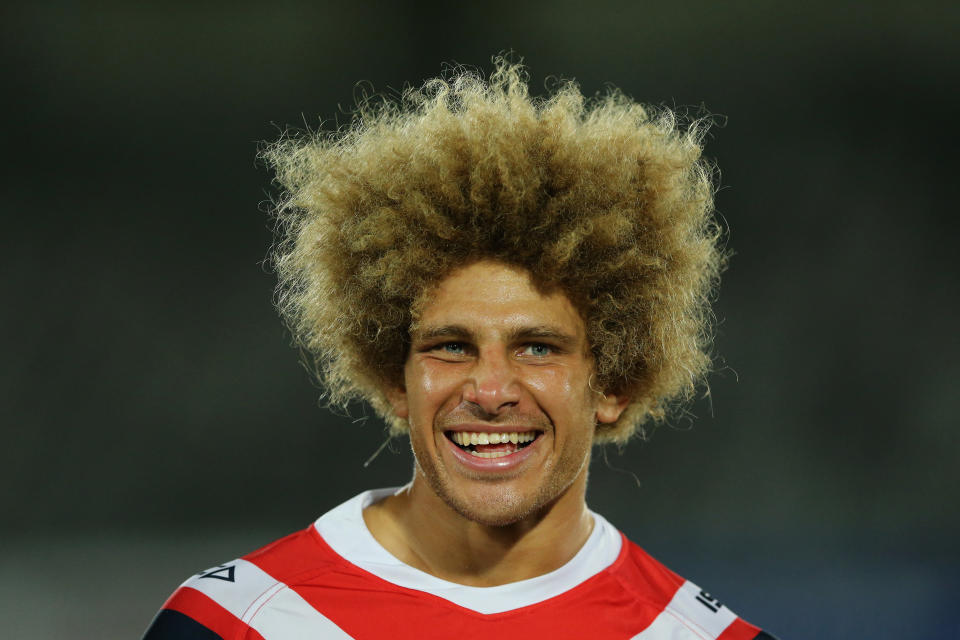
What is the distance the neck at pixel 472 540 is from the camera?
280 centimetres

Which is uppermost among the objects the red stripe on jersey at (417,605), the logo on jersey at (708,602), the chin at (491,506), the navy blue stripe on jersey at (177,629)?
the chin at (491,506)

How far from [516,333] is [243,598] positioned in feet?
3.20

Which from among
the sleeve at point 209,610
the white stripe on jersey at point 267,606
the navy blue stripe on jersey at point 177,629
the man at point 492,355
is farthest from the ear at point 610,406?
the navy blue stripe on jersey at point 177,629

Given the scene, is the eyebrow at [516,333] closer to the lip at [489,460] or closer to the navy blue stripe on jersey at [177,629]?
the lip at [489,460]

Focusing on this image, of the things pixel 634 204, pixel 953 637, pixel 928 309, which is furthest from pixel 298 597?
pixel 928 309

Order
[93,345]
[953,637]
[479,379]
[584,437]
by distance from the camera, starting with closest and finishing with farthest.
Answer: [479,379] < [584,437] < [953,637] < [93,345]

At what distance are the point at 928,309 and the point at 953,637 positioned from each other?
6.08 ft

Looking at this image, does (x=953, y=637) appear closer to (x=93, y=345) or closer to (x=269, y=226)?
(x=269, y=226)

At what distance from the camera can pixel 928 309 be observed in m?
6.15

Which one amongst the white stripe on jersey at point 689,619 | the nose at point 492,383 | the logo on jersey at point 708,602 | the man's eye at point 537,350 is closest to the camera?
the nose at point 492,383

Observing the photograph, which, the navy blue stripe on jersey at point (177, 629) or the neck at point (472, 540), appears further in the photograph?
the neck at point (472, 540)

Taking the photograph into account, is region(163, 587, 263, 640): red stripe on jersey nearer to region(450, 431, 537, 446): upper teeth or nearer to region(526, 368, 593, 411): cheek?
region(450, 431, 537, 446): upper teeth

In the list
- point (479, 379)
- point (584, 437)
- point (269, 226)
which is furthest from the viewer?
point (269, 226)

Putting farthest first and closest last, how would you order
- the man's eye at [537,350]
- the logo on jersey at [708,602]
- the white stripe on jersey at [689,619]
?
the logo on jersey at [708,602] → the white stripe on jersey at [689,619] → the man's eye at [537,350]
